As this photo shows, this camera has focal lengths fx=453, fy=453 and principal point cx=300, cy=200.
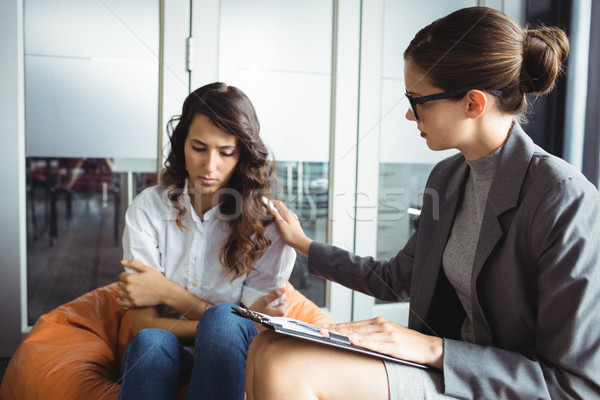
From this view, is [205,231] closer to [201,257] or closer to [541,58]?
[201,257]

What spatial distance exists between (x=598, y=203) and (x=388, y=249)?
1.85 m

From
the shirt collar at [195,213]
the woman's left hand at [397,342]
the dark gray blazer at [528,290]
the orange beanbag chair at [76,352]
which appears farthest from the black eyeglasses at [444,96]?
the orange beanbag chair at [76,352]

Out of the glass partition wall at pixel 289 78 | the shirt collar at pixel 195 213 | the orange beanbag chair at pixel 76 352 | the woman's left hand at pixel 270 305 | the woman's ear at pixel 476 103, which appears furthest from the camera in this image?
the glass partition wall at pixel 289 78

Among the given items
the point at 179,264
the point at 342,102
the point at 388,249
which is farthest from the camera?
the point at 388,249

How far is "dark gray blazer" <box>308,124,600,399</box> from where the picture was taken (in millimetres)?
833

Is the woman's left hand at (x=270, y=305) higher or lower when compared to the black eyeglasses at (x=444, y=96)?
lower

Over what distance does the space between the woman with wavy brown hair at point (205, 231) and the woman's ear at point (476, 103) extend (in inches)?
Answer: 29.0

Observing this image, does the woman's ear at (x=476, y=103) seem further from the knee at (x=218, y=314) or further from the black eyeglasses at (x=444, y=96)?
the knee at (x=218, y=314)

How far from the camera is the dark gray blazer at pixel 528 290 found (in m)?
0.83

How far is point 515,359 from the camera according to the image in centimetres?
88

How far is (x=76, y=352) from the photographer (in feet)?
4.87

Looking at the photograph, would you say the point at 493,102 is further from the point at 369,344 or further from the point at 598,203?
the point at 369,344

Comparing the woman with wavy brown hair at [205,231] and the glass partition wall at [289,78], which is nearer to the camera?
the woman with wavy brown hair at [205,231]

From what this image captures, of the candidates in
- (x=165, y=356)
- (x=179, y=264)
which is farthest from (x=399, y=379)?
(x=179, y=264)
